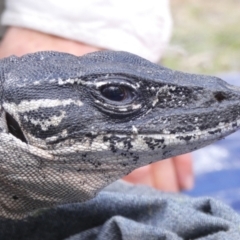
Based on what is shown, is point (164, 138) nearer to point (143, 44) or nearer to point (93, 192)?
point (93, 192)

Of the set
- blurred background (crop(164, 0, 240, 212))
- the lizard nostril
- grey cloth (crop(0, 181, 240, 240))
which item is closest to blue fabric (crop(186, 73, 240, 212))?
A: blurred background (crop(164, 0, 240, 212))

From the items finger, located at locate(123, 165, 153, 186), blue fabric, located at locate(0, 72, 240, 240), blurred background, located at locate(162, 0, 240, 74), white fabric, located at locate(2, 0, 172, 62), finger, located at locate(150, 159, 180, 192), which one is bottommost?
blue fabric, located at locate(0, 72, 240, 240)

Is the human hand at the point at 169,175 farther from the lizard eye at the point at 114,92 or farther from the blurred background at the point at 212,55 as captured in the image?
the lizard eye at the point at 114,92

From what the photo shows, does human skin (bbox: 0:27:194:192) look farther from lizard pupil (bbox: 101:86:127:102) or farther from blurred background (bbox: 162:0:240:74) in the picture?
blurred background (bbox: 162:0:240:74)

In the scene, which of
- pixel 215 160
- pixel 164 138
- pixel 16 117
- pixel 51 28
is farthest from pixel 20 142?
pixel 215 160

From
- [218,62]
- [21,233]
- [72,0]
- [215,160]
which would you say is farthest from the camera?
[218,62]

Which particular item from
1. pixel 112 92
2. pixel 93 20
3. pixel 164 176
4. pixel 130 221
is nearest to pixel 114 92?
pixel 112 92

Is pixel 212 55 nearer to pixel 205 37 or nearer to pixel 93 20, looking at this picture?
pixel 205 37
